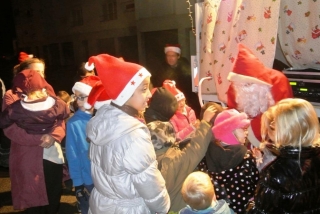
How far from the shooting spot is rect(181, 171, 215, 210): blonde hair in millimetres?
2066

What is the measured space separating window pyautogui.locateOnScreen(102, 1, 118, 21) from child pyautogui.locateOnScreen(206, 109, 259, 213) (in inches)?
742

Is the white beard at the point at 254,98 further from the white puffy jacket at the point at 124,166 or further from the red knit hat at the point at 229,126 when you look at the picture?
the white puffy jacket at the point at 124,166

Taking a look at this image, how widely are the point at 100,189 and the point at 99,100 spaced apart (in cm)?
73

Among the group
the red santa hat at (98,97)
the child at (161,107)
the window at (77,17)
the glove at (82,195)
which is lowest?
the glove at (82,195)

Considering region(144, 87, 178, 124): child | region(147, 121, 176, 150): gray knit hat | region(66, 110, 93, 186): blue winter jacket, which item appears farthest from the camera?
region(66, 110, 93, 186): blue winter jacket

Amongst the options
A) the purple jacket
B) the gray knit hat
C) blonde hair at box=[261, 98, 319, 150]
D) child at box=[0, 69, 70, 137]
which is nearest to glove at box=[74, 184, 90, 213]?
the purple jacket

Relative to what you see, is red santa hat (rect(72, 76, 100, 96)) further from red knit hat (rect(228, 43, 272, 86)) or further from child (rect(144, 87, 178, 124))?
red knit hat (rect(228, 43, 272, 86))

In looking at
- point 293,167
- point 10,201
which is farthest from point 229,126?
point 10,201

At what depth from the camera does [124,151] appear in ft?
6.35

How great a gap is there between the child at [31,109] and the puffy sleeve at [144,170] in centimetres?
169

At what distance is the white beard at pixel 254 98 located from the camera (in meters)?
2.58

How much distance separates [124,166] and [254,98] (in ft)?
3.96

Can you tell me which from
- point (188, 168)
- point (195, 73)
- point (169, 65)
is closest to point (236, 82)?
point (188, 168)

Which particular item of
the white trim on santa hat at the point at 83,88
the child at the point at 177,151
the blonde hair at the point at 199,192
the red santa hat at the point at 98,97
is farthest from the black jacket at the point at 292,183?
the white trim on santa hat at the point at 83,88
